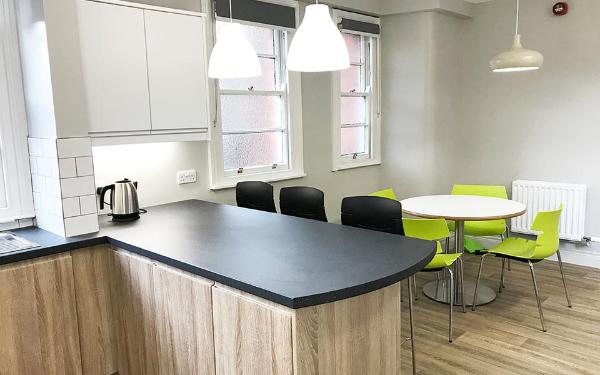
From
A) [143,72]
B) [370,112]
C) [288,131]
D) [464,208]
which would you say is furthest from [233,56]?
[370,112]

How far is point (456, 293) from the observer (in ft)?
13.2

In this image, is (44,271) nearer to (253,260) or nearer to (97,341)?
(97,341)

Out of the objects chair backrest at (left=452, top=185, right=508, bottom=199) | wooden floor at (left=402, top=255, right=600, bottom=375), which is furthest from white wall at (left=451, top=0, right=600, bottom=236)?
wooden floor at (left=402, top=255, right=600, bottom=375)

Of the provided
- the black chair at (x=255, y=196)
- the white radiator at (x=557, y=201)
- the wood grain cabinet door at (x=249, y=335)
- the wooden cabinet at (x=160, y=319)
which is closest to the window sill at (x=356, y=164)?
the black chair at (x=255, y=196)

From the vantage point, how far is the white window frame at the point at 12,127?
109 inches

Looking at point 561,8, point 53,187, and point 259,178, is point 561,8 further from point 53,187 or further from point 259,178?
point 53,187

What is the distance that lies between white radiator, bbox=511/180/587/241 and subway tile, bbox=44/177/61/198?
4.13m

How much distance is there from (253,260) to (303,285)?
39cm

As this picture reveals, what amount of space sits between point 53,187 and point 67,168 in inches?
5.9

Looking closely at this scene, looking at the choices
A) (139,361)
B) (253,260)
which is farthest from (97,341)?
(253,260)

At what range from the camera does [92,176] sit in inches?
107

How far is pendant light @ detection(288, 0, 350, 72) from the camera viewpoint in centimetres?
223

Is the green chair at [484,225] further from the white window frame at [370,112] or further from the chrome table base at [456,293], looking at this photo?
the white window frame at [370,112]

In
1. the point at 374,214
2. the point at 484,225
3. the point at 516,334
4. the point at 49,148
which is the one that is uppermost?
the point at 49,148
